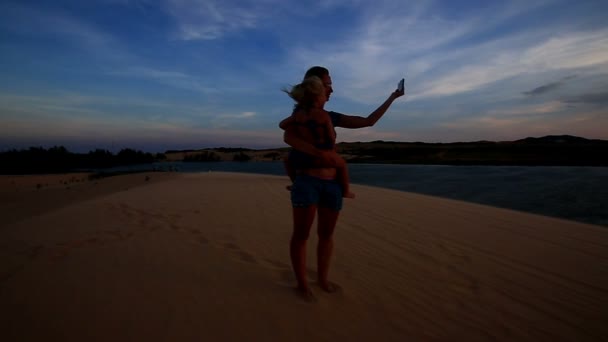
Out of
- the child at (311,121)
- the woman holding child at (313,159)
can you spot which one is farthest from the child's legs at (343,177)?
the child at (311,121)

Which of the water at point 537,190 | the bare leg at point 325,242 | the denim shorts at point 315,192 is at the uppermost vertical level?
the denim shorts at point 315,192

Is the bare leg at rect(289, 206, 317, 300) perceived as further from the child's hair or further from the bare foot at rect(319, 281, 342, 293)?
the child's hair

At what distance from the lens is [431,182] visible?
1412 cm

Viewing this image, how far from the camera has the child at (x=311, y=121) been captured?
105 inches

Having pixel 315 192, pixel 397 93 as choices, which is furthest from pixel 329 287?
pixel 397 93

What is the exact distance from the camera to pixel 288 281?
324cm

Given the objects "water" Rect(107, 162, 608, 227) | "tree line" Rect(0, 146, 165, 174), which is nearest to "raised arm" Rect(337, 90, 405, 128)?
"water" Rect(107, 162, 608, 227)

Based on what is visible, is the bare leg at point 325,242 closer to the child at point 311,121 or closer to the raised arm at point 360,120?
the child at point 311,121

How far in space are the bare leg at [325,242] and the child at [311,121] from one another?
1.54 ft

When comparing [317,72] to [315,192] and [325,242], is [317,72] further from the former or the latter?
[325,242]

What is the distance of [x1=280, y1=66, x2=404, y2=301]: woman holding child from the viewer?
8.71 ft

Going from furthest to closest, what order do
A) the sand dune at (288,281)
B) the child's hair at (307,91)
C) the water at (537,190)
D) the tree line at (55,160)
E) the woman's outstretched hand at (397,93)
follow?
the tree line at (55,160) < the water at (537,190) < the woman's outstretched hand at (397,93) < the child's hair at (307,91) < the sand dune at (288,281)

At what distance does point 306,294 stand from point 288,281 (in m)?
0.42

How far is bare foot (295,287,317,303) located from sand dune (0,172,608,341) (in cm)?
6
